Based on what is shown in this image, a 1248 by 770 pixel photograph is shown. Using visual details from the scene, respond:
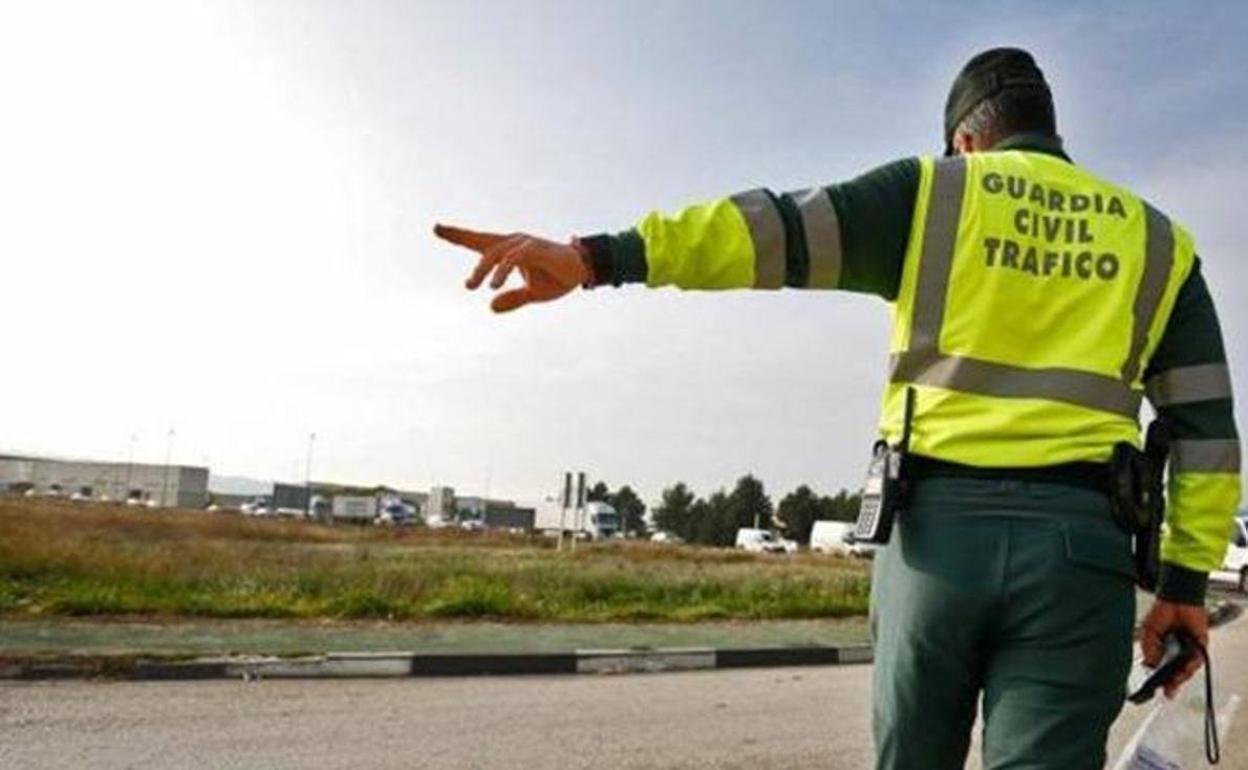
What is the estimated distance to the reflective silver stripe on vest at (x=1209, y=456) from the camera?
8.36 feet

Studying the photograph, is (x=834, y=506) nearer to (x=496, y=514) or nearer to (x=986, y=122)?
(x=496, y=514)

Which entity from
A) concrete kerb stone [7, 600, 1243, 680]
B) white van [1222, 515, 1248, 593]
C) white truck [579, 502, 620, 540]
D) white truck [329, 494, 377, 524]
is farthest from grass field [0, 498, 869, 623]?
white truck [329, 494, 377, 524]

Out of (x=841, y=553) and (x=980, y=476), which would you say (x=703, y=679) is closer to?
(x=980, y=476)

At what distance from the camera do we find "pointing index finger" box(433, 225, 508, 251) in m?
2.41

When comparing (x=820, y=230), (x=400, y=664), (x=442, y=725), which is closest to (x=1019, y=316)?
(x=820, y=230)

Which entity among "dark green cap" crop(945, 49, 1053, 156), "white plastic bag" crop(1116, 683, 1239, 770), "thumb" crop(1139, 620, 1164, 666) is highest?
"dark green cap" crop(945, 49, 1053, 156)

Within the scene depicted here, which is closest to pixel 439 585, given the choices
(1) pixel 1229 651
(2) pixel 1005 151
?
(1) pixel 1229 651

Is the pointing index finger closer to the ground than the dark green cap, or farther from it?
closer to the ground

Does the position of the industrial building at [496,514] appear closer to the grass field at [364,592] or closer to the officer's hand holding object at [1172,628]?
the grass field at [364,592]

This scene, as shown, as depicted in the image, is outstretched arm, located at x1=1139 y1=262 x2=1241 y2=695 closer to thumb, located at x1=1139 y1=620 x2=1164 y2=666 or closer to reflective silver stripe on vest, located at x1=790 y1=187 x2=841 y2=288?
thumb, located at x1=1139 y1=620 x2=1164 y2=666

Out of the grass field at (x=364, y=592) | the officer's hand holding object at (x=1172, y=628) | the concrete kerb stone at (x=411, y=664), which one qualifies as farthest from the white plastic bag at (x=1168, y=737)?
the grass field at (x=364, y=592)

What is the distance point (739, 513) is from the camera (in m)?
127

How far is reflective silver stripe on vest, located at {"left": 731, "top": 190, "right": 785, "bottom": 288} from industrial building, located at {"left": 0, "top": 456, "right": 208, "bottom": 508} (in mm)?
115948

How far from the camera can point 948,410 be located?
2369 mm
